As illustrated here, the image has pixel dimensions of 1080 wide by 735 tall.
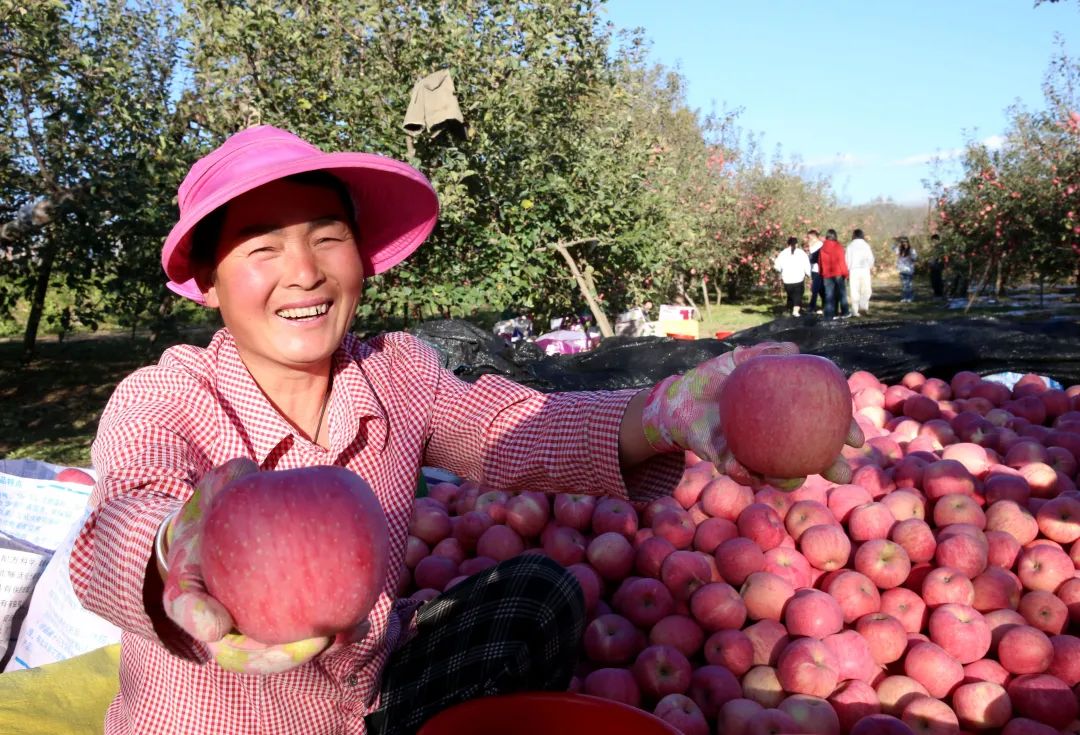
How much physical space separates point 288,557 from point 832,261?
47.9 ft

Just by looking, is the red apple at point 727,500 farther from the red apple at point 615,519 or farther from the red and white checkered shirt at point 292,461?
the red and white checkered shirt at point 292,461

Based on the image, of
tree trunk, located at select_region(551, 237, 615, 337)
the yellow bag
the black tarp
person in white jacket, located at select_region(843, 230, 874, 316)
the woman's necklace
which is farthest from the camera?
person in white jacket, located at select_region(843, 230, 874, 316)

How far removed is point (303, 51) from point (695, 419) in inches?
226

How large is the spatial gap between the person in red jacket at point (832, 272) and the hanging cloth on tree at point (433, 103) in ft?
33.2

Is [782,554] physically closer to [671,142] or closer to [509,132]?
[509,132]

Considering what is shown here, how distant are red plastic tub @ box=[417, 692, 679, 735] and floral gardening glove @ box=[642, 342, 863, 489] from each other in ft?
1.55

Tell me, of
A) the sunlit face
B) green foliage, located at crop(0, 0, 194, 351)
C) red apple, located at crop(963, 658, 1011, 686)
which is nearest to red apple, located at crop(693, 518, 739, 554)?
red apple, located at crop(963, 658, 1011, 686)

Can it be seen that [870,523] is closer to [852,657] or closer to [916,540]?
[916,540]

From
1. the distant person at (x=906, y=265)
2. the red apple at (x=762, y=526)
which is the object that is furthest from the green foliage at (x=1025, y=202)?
the red apple at (x=762, y=526)

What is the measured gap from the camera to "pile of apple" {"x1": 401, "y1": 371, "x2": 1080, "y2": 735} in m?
2.07

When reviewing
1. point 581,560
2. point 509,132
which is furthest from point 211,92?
point 581,560

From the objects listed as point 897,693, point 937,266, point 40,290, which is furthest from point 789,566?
point 937,266

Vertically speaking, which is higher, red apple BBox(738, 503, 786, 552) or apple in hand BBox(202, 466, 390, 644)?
apple in hand BBox(202, 466, 390, 644)

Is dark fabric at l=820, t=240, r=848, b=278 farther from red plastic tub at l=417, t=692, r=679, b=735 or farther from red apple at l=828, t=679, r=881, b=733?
red plastic tub at l=417, t=692, r=679, b=735
